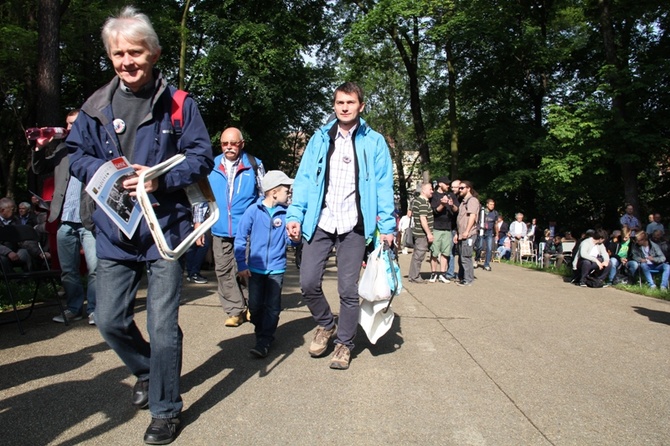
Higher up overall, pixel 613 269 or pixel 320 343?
pixel 320 343

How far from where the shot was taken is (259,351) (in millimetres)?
4855

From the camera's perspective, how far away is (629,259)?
13406 millimetres

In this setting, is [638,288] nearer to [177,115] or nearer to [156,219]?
[177,115]

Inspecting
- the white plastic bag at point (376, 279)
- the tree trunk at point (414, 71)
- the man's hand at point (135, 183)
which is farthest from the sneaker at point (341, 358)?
the tree trunk at point (414, 71)

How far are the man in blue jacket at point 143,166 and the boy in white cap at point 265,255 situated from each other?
1726 mm

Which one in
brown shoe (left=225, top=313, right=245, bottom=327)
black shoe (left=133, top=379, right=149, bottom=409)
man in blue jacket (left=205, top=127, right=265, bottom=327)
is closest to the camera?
black shoe (left=133, top=379, right=149, bottom=409)

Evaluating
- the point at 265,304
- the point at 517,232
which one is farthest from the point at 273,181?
the point at 517,232

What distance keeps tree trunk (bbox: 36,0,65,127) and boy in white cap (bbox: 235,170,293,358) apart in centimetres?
533

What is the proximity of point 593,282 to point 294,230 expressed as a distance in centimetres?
942

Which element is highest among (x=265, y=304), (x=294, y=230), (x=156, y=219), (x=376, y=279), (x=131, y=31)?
(x=131, y=31)

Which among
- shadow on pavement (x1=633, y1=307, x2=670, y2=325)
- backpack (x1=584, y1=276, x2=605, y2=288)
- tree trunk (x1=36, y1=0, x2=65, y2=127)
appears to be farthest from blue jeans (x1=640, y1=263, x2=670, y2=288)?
tree trunk (x1=36, y1=0, x2=65, y2=127)

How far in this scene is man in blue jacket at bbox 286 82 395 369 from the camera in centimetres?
474

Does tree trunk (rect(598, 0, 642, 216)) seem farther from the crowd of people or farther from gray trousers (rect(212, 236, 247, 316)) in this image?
gray trousers (rect(212, 236, 247, 316))

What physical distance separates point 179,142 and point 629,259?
1270cm
